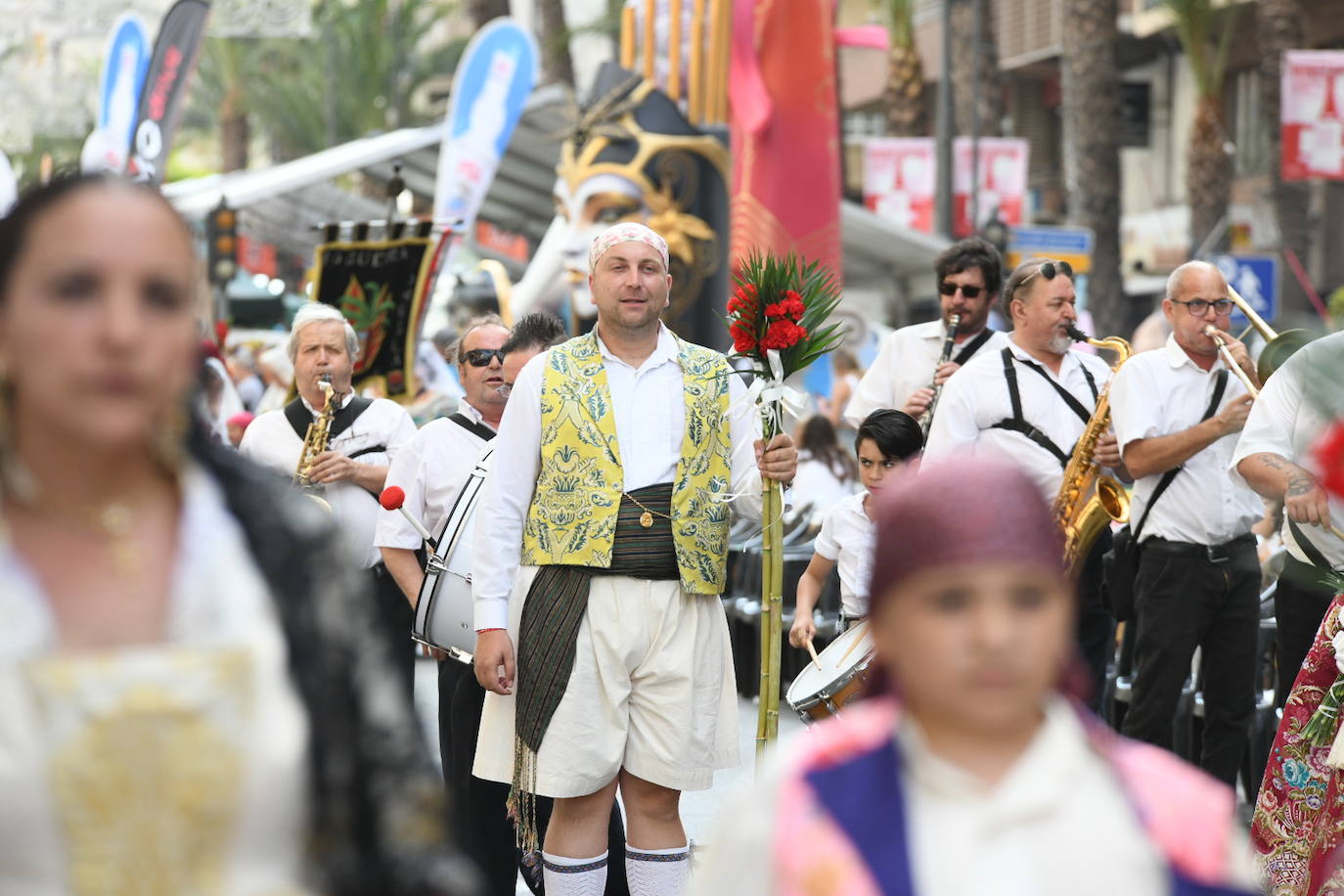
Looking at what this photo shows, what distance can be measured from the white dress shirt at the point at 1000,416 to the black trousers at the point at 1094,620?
58 cm

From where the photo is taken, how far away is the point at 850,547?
688 cm

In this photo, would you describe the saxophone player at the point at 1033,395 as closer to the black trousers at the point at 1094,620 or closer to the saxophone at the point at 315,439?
the black trousers at the point at 1094,620

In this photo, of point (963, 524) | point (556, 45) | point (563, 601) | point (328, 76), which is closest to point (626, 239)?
point (563, 601)

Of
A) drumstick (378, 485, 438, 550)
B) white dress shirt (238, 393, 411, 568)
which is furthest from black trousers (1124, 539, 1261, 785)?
white dress shirt (238, 393, 411, 568)

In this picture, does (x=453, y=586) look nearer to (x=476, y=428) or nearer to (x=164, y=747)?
(x=476, y=428)

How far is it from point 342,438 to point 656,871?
2.51m

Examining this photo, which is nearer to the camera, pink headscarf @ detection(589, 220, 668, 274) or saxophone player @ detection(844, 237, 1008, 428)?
pink headscarf @ detection(589, 220, 668, 274)

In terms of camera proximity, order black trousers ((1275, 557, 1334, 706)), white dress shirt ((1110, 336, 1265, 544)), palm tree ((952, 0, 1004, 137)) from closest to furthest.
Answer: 1. black trousers ((1275, 557, 1334, 706))
2. white dress shirt ((1110, 336, 1265, 544))
3. palm tree ((952, 0, 1004, 137))

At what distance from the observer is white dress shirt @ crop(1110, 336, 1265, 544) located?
768cm

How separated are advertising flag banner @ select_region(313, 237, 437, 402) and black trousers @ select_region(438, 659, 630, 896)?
4.42 m

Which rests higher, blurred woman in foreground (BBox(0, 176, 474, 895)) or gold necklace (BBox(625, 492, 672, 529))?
blurred woman in foreground (BBox(0, 176, 474, 895))

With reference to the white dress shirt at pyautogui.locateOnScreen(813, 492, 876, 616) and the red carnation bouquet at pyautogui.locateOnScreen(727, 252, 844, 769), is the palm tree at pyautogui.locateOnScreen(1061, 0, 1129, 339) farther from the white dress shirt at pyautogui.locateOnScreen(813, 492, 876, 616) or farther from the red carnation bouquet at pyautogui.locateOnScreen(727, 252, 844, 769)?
the red carnation bouquet at pyautogui.locateOnScreen(727, 252, 844, 769)

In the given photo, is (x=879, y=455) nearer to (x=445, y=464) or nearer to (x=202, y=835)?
(x=445, y=464)

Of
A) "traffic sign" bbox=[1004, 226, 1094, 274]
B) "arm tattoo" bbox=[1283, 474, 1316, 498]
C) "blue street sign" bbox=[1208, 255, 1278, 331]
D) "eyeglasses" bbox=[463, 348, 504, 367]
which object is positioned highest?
"eyeglasses" bbox=[463, 348, 504, 367]
